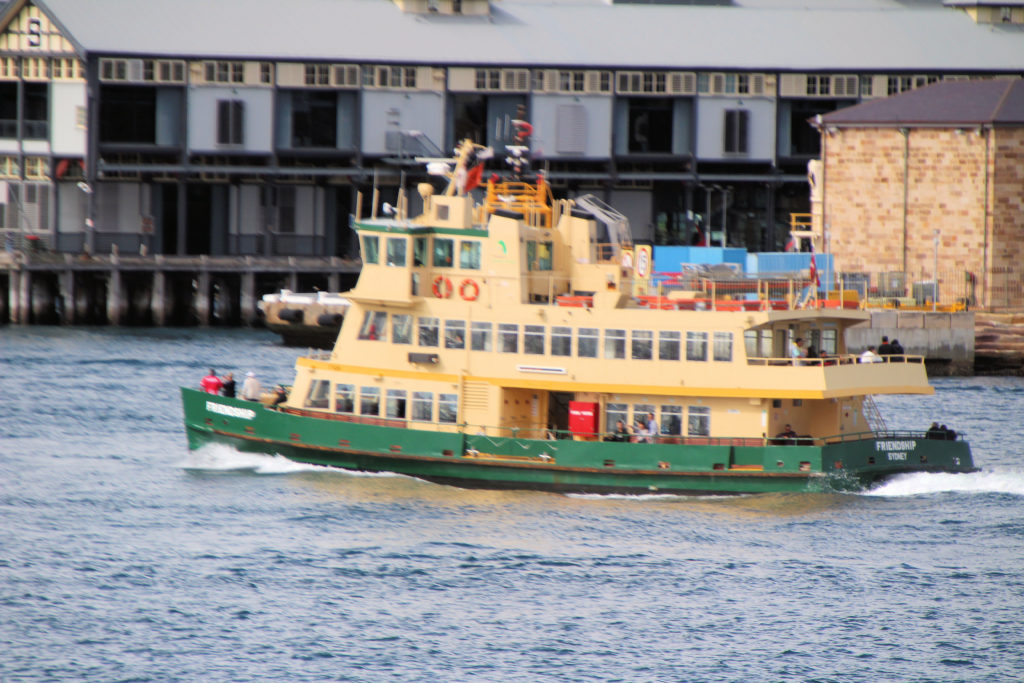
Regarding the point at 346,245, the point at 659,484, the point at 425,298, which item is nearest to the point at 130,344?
the point at 346,245

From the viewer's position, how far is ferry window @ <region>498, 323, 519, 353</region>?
3578 cm

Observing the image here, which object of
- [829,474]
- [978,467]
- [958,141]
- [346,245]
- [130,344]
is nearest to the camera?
[829,474]

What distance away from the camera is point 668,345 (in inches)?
1373

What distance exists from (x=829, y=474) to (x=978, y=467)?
6.21 m

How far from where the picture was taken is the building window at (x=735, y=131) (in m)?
83.5

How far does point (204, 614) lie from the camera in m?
27.6

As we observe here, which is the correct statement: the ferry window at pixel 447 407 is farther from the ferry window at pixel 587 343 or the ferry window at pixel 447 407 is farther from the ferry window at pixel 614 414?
the ferry window at pixel 614 414

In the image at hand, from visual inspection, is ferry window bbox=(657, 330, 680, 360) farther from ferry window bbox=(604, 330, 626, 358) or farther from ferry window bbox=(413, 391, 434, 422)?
ferry window bbox=(413, 391, 434, 422)

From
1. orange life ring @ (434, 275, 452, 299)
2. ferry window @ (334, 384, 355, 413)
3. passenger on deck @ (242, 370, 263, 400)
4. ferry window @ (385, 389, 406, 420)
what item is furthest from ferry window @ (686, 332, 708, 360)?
passenger on deck @ (242, 370, 263, 400)

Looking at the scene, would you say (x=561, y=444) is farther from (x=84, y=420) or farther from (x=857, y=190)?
(x=857, y=190)

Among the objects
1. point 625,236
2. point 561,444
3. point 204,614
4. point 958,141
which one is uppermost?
point 958,141

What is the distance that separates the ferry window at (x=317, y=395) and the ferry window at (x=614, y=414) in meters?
6.97

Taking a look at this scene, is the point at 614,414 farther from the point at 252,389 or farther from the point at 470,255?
the point at 252,389

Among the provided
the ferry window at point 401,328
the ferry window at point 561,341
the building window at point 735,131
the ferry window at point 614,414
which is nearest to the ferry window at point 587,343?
the ferry window at point 561,341
